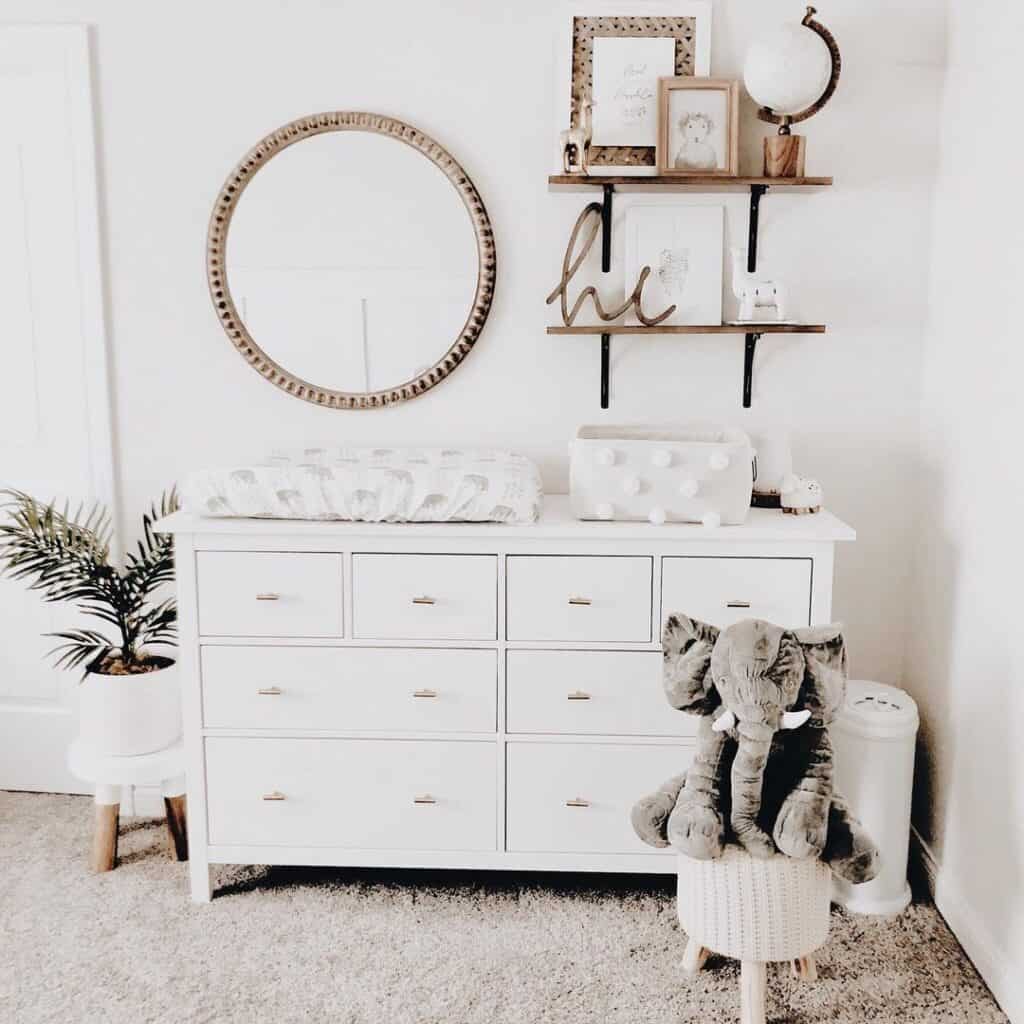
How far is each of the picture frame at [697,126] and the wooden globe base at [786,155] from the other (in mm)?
78

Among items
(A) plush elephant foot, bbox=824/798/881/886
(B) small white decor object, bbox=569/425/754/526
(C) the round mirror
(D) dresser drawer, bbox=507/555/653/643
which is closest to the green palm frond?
(C) the round mirror

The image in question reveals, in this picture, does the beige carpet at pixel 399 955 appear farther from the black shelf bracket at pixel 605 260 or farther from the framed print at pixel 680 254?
the framed print at pixel 680 254

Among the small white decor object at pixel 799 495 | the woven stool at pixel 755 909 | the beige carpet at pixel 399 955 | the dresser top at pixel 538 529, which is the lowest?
the beige carpet at pixel 399 955

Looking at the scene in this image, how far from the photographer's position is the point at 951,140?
90.8 inches

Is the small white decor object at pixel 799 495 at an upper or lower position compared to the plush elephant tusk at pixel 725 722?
upper

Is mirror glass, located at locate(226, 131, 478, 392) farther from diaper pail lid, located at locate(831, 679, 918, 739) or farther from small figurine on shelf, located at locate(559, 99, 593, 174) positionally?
diaper pail lid, located at locate(831, 679, 918, 739)

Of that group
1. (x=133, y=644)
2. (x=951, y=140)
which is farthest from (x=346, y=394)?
(x=951, y=140)

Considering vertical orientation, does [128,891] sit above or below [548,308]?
below

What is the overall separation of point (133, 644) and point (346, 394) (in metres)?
0.77

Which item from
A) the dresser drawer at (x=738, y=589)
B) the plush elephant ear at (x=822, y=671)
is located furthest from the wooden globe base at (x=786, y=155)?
the plush elephant ear at (x=822, y=671)

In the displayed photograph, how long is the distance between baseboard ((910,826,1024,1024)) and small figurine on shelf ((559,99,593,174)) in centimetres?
172

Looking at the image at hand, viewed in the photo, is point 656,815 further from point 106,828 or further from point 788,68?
point 788,68

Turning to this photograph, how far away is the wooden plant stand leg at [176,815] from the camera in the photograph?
2.45 m

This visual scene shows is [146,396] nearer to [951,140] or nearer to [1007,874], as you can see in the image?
[951,140]
